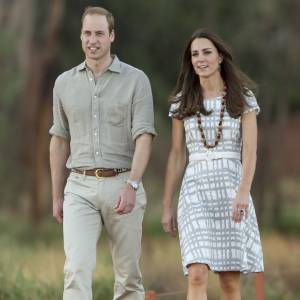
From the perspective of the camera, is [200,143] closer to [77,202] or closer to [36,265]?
[77,202]

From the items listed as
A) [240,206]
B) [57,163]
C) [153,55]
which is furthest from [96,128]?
[153,55]

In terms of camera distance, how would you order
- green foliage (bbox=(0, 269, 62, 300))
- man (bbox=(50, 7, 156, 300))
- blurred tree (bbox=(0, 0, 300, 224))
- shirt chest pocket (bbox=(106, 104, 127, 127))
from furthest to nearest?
blurred tree (bbox=(0, 0, 300, 224))
green foliage (bbox=(0, 269, 62, 300))
shirt chest pocket (bbox=(106, 104, 127, 127))
man (bbox=(50, 7, 156, 300))

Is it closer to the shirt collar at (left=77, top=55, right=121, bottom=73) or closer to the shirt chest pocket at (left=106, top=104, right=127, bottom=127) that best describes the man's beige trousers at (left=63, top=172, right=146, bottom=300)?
the shirt chest pocket at (left=106, top=104, right=127, bottom=127)

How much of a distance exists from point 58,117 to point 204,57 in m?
1.10

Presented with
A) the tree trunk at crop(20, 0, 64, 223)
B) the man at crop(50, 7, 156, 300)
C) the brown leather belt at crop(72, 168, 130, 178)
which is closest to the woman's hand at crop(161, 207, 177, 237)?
the man at crop(50, 7, 156, 300)

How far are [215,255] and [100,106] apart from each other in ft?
4.11

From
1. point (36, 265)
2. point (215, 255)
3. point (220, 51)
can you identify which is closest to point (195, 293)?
point (215, 255)

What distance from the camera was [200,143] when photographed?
316 inches

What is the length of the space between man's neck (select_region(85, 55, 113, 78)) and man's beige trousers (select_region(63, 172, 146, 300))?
710 mm

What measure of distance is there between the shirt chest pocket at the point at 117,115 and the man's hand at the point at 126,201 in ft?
1.50

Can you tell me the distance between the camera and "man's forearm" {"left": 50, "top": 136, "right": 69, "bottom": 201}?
8203mm

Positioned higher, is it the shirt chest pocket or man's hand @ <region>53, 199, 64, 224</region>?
the shirt chest pocket

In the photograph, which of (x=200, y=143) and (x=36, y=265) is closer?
(x=200, y=143)

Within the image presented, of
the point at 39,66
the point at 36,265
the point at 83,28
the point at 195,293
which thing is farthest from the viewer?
the point at 39,66
